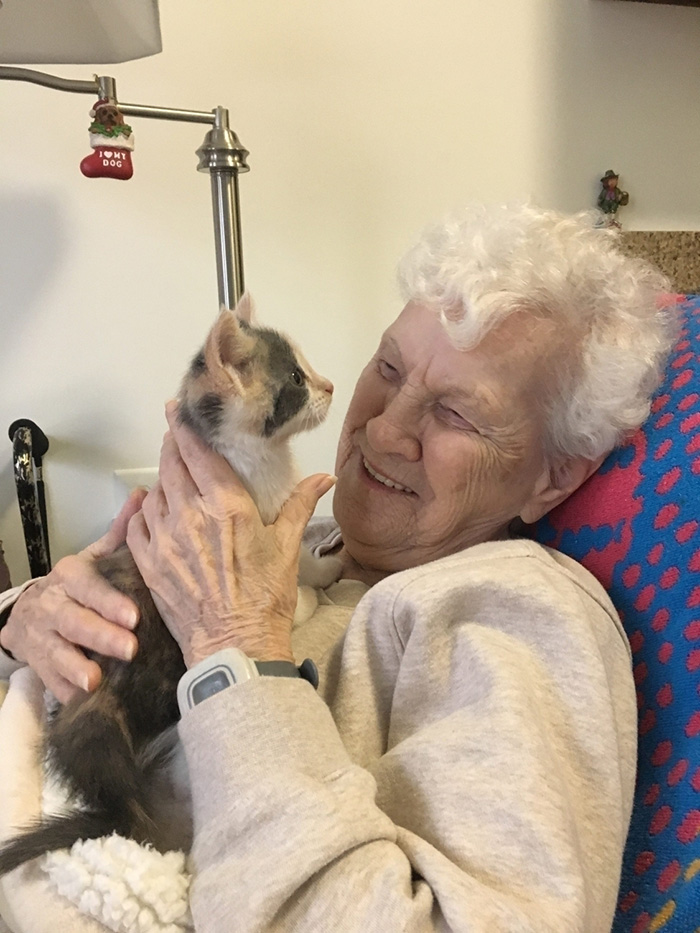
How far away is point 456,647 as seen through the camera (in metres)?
0.79

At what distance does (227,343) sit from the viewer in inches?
37.7

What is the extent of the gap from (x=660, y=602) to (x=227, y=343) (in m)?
0.61

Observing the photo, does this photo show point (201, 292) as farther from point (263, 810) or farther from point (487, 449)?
point (263, 810)

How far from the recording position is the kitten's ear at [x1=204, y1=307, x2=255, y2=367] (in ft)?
3.01

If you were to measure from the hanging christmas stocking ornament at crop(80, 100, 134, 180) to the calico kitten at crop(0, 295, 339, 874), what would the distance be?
0.41 m

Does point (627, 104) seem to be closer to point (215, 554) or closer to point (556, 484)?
point (556, 484)

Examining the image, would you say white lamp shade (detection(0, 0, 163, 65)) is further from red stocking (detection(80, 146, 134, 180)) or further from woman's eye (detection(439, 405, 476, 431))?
A: woman's eye (detection(439, 405, 476, 431))

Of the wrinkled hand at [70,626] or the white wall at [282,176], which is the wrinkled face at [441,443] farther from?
the white wall at [282,176]

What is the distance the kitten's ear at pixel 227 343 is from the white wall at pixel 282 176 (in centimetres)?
78

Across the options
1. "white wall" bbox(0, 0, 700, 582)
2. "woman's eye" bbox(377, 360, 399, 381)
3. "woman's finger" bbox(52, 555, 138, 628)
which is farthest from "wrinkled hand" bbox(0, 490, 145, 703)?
"white wall" bbox(0, 0, 700, 582)

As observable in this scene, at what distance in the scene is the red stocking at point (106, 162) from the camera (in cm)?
127

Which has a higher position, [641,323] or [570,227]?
[570,227]

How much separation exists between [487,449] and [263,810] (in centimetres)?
54

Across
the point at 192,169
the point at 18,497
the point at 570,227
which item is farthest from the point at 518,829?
the point at 192,169
